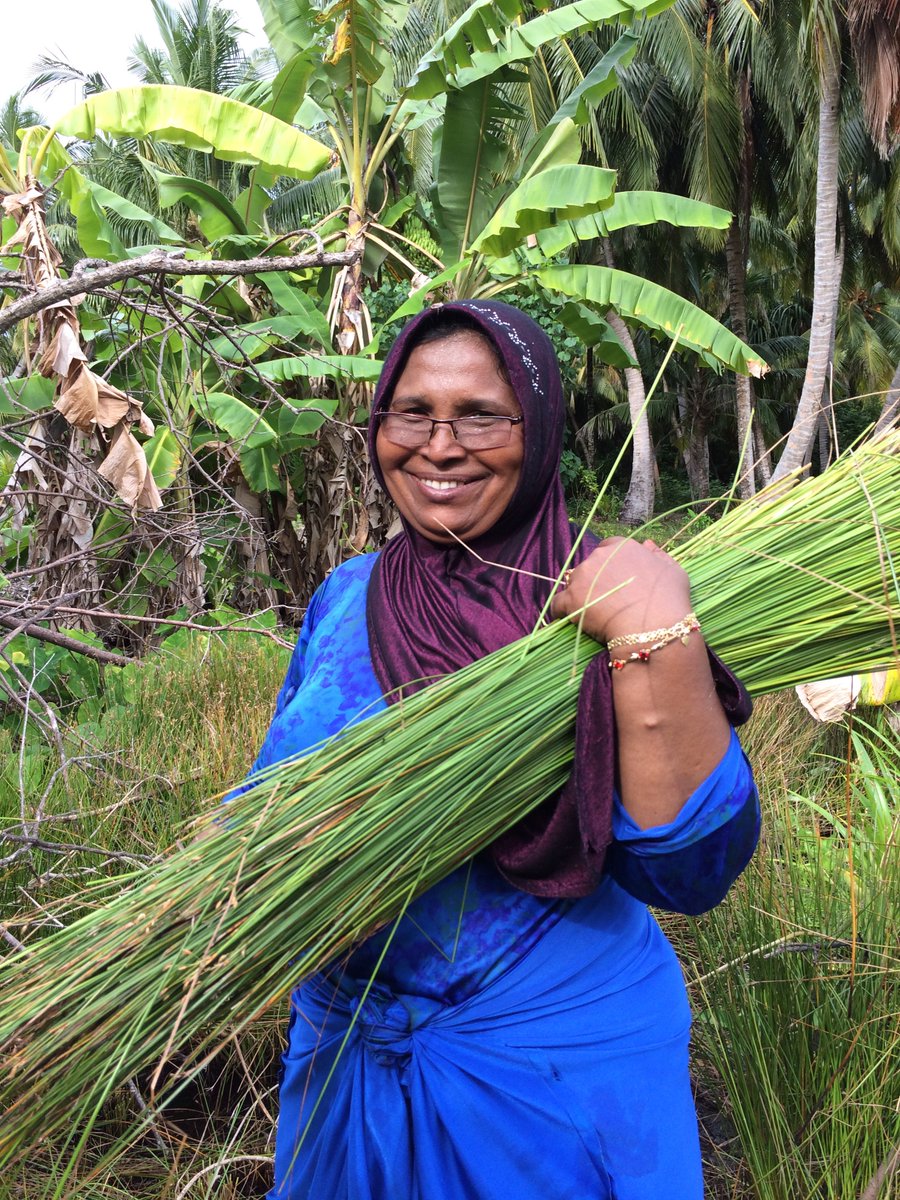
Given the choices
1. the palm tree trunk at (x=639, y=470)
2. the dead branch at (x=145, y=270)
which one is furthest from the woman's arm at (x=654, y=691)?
the palm tree trunk at (x=639, y=470)

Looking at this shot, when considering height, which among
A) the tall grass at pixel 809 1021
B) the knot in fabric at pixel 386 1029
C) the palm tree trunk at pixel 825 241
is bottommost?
the tall grass at pixel 809 1021

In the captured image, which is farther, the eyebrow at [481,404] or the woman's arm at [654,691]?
the eyebrow at [481,404]

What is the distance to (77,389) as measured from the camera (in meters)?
2.20

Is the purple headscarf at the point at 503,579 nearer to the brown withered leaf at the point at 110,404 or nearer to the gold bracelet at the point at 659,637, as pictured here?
the gold bracelet at the point at 659,637

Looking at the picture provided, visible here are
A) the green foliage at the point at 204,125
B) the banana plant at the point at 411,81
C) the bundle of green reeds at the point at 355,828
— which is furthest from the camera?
the banana plant at the point at 411,81

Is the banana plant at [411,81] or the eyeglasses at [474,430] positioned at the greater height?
the banana plant at [411,81]

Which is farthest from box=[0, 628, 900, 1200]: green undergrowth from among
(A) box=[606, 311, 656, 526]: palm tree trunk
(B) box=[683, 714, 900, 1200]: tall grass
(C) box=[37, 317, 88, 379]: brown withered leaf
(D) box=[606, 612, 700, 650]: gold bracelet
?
(A) box=[606, 311, 656, 526]: palm tree trunk

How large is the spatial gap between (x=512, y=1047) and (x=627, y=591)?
529 mm

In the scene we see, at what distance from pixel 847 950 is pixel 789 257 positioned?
65.1 ft

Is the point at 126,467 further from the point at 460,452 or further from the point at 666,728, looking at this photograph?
the point at 666,728

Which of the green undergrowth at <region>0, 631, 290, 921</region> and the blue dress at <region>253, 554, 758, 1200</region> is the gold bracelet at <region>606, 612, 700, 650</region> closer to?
the blue dress at <region>253, 554, 758, 1200</region>

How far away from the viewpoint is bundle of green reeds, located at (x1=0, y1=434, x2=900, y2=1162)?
0.88 meters

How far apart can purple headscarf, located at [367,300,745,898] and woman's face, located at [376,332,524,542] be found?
2 centimetres

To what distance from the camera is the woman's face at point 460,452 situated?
1139 mm
